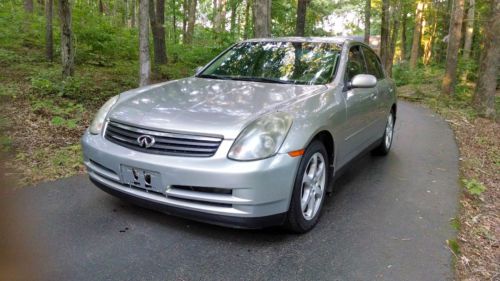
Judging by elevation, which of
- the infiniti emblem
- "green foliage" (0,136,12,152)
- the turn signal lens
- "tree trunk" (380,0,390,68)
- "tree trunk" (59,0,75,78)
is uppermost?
"tree trunk" (380,0,390,68)

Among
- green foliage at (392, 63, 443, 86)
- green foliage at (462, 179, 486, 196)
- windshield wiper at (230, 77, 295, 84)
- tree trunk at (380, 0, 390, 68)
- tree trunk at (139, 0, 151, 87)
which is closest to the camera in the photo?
windshield wiper at (230, 77, 295, 84)

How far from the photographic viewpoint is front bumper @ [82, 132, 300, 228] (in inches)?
113

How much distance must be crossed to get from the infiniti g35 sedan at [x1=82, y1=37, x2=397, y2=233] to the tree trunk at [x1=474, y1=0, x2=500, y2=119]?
7120 mm

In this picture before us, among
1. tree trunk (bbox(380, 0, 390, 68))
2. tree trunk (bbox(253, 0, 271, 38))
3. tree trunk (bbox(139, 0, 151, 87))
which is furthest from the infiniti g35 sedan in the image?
tree trunk (bbox(380, 0, 390, 68))

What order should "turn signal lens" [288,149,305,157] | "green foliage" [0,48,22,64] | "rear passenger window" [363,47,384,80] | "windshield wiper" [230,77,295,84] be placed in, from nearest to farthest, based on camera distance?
"turn signal lens" [288,149,305,157] < "windshield wiper" [230,77,295,84] < "rear passenger window" [363,47,384,80] < "green foliage" [0,48,22,64]

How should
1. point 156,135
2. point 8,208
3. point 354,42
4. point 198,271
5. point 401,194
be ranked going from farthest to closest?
1. point 354,42
2. point 401,194
3. point 8,208
4. point 156,135
5. point 198,271

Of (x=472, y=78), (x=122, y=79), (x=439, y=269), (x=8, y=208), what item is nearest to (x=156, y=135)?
(x=8, y=208)

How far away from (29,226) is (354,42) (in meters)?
3.99

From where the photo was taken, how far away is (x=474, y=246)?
11.7 feet

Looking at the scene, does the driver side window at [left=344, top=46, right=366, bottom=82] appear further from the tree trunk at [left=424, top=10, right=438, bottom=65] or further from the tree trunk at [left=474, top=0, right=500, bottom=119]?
the tree trunk at [left=424, top=10, right=438, bottom=65]

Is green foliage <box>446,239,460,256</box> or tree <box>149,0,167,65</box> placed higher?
tree <box>149,0,167,65</box>

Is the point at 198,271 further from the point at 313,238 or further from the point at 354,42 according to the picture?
→ the point at 354,42

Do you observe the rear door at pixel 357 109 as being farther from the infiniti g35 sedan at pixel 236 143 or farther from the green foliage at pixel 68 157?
the green foliage at pixel 68 157

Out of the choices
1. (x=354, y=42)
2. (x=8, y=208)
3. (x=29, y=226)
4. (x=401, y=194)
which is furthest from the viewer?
(x=354, y=42)
